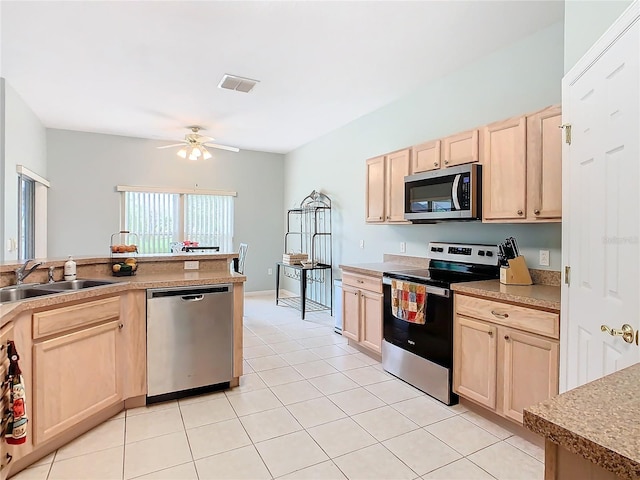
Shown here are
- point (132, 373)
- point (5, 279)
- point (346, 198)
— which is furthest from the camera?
point (346, 198)

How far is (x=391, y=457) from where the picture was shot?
2.02 meters

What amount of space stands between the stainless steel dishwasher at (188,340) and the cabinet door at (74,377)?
0.23 meters

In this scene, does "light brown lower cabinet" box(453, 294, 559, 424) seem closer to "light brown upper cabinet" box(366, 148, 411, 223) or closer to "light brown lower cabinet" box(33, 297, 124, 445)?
"light brown upper cabinet" box(366, 148, 411, 223)

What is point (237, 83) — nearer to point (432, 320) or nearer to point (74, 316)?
point (74, 316)

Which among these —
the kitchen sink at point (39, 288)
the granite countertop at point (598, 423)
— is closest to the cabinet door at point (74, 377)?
the kitchen sink at point (39, 288)

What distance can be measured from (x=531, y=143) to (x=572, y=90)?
25.9 inches

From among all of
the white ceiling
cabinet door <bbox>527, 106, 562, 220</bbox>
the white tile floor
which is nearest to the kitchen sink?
the white tile floor

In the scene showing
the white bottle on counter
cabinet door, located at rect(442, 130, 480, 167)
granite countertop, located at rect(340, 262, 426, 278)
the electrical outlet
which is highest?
cabinet door, located at rect(442, 130, 480, 167)

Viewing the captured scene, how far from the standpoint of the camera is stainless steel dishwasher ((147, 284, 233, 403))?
102 inches

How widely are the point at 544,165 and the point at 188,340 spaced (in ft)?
8.75

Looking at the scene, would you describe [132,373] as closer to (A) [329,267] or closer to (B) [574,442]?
(B) [574,442]

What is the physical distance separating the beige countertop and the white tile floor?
0.85 metres

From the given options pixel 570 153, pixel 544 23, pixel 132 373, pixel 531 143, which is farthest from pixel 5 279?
pixel 544 23

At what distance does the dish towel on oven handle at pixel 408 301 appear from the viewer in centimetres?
278
